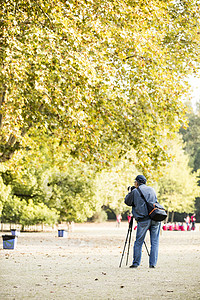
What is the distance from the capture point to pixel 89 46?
49.4 feet

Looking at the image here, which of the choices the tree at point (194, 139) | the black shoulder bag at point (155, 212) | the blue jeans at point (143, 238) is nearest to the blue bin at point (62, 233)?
the blue jeans at point (143, 238)

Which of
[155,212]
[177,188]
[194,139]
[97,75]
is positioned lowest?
[155,212]

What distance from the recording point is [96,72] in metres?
15.7

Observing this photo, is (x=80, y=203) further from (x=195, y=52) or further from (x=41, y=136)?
(x=195, y=52)

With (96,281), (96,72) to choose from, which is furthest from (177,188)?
(96,281)

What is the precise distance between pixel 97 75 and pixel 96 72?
37 centimetres

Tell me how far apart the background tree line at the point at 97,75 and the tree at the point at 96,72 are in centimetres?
3

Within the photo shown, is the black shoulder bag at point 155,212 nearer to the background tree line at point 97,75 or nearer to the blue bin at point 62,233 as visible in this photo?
the background tree line at point 97,75

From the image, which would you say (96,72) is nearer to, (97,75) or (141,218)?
(97,75)

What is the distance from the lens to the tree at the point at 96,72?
1352 centimetres

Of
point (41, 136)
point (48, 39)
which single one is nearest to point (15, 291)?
point (48, 39)

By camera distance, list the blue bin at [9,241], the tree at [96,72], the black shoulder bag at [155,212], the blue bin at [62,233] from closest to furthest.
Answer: the black shoulder bag at [155,212] < the tree at [96,72] < the blue bin at [9,241] < the blue bin at [62,233]

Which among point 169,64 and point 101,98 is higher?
point 169,64

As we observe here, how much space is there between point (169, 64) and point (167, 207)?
5224 centimetres
